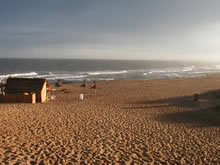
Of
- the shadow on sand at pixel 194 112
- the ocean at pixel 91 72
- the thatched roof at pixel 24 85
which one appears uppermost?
the ocean at pixel 91 72

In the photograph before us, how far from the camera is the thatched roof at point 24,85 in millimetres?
13773

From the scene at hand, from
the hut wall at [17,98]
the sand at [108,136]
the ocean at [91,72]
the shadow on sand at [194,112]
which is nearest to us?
the sand at [108,136]

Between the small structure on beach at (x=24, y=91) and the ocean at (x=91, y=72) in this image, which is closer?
the small structure on beach at (x=24, y=91)

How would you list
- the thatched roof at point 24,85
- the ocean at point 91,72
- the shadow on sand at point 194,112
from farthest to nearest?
the ocean at point 91,72
the thatched roof at point 24,85
the shadow on sand at point 194,112

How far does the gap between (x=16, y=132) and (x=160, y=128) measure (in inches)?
273

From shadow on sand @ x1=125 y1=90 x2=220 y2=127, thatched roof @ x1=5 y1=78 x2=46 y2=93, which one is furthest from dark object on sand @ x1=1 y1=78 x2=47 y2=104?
shadow on sand @ x1=125 y1=90 x2=220 y2=127

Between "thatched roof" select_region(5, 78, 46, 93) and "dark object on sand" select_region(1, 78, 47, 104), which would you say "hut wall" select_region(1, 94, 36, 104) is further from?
"thatched roof" select_region(5, 78, 46, 93)

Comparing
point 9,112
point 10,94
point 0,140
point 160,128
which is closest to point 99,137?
point 160,128

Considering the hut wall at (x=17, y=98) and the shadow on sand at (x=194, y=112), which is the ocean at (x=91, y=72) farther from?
the shadow on sand at (x=194, y=112)

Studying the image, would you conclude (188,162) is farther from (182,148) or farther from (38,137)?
(38,137)

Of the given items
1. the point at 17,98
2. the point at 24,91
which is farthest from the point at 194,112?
the point at 17,98

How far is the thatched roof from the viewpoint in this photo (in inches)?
542

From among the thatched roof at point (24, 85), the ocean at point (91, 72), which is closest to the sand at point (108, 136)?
the thatched roof at point (24, 85)

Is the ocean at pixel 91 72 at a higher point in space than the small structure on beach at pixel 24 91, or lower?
higher
